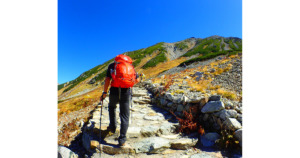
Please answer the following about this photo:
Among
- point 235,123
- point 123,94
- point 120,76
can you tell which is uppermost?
point 120,76

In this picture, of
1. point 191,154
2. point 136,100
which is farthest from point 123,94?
point 136,100

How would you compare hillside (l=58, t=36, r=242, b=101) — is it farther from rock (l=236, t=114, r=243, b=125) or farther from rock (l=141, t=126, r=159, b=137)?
rock (l=236, t=114, r=243, b=125)

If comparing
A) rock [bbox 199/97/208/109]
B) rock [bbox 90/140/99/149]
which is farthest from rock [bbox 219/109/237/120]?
rock [bbox 90/140/99/149]

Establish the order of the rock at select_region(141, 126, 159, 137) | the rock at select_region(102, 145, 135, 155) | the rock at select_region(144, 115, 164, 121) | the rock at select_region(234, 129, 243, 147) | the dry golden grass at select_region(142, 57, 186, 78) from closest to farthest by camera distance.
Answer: the rock at select_region(234, 129, 243, 147), the rock at select_region(102, 145, 135, 155), the rock at select_region(141, 126, 159, 137), the rock at select_region(144, 115, 164, 121), the dry golden grass at select_region(142, 57, 186, 78)

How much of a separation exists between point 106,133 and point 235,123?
3.65 m

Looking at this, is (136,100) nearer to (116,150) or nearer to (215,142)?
(116,150)

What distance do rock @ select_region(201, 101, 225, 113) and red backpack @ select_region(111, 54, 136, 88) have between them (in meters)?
2.62

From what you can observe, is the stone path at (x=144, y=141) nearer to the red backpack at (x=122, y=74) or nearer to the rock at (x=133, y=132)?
the rock at (x=133, y=132)

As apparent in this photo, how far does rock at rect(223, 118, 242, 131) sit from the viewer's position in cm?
353

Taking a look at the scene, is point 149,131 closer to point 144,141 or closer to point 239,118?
point 144,141

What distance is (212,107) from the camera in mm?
4309

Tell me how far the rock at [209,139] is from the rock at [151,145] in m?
1.02

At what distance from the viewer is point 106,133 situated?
4.17 metres

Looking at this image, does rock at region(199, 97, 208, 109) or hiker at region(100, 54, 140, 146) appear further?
rock at region(199, 97, 208, 109)
